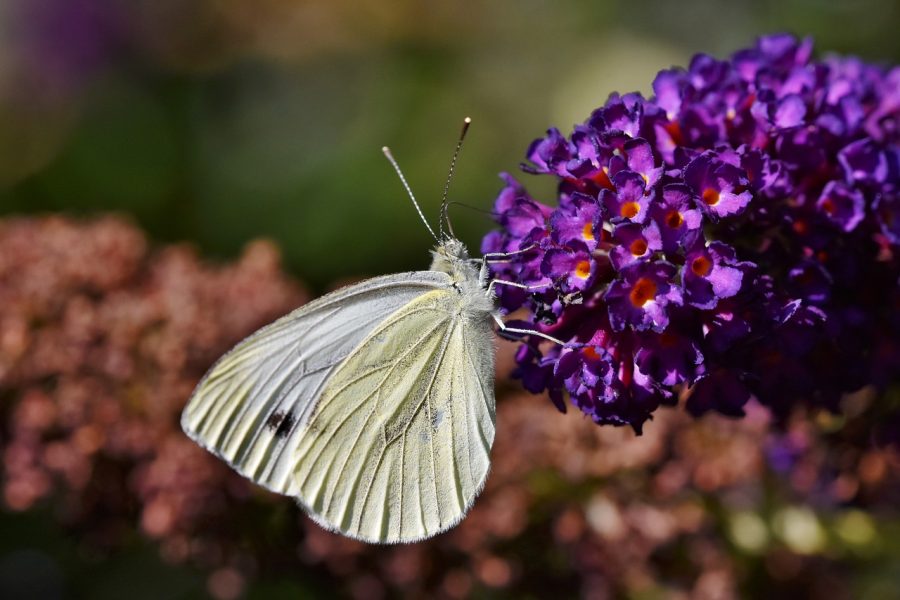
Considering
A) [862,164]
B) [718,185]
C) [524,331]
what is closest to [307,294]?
[524,331]

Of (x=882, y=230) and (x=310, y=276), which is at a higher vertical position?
(x=882, y=230)

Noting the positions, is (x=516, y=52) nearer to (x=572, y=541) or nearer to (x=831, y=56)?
(x=831, y=56)

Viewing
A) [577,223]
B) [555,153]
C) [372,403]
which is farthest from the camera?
[372,403]

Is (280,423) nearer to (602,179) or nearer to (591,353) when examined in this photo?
(591,353)

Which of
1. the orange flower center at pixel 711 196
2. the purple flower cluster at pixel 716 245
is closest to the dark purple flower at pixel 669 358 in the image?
the purple flower cluster at pixel 716 245

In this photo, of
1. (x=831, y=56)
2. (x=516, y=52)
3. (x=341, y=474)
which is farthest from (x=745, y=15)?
(x=341, y=474)

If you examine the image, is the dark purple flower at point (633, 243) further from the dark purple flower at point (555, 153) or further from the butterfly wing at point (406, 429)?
the butterfly wing at point (406, 429)

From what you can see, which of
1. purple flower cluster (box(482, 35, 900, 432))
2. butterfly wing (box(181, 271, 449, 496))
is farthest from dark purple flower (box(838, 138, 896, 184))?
butterfly wing (box(181, 271, 449, 496))

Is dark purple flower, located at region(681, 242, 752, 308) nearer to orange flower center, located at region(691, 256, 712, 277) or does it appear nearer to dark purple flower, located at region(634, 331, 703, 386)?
orange flower center, located at region(691, 256, 712, 277)
